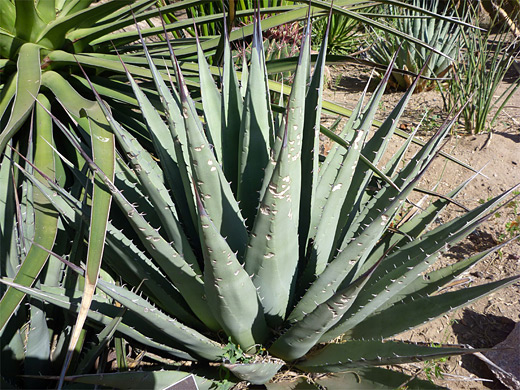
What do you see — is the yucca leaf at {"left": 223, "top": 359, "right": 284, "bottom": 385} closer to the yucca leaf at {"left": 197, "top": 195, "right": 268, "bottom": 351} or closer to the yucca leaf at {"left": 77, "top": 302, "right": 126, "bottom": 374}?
the yucca leaf at {"left": 197, "top": 195, "right": 268, "bottom": 351}

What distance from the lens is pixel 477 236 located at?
8.60ft

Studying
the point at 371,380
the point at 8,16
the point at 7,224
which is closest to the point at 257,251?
the point at 371,380

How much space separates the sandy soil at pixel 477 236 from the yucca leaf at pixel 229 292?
592 mm

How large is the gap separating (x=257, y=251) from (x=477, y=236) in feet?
5.94

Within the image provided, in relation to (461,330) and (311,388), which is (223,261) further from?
(461,330)

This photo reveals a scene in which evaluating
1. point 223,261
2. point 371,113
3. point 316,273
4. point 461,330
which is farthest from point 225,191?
point 461,330

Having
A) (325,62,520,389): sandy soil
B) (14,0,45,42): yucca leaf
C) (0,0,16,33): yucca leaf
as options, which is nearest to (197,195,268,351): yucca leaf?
(325,62,520,389): sandy soil

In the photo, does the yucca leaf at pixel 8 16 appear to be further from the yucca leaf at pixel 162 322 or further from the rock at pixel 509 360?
the rock at pixel 509 360

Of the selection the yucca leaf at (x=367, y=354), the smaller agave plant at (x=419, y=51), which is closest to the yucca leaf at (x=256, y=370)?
the yucca leaf at (x=367, y=354)

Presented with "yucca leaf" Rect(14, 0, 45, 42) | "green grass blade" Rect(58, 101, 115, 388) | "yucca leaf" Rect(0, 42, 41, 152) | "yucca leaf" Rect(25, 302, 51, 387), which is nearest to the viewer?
"green grass blade" Rect(58, 101, 115, 388)

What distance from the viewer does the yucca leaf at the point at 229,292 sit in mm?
1099

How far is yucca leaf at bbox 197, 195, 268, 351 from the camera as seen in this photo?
110 cm

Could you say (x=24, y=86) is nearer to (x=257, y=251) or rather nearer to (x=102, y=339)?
(x=102, y=339)

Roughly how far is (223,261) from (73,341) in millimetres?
361
